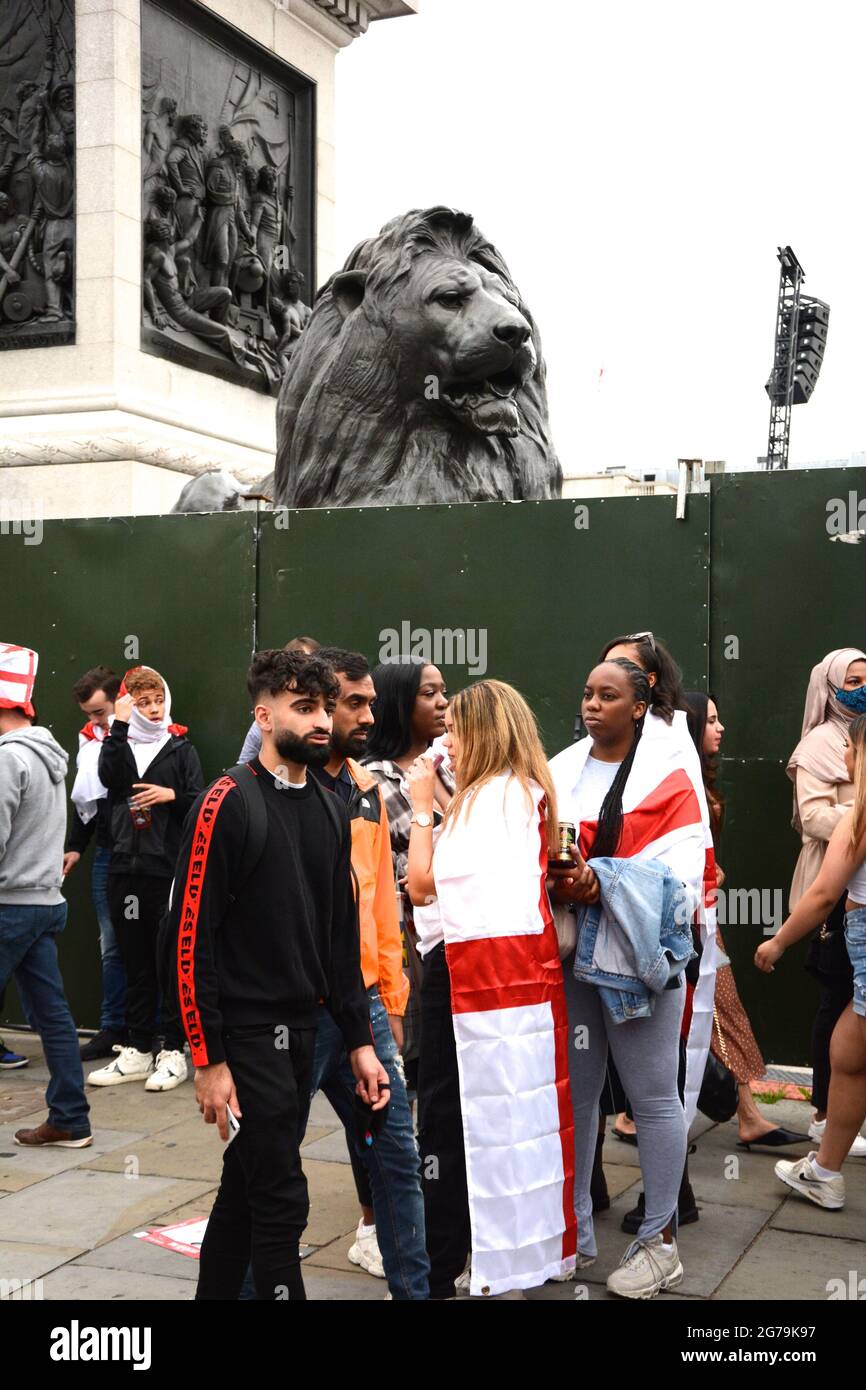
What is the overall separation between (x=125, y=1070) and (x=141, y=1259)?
245 cm

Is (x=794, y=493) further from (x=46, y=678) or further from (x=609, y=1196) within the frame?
(x=46, y=678)

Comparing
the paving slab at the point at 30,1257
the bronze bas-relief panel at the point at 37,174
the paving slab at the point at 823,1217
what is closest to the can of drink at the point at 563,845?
the paving slab at the point at 823,1217

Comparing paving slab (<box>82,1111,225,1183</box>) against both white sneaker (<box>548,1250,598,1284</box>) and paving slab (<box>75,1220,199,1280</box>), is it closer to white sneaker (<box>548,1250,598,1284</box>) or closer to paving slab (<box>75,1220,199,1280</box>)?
paving slab (<box>75,1220,199,1280</box>)

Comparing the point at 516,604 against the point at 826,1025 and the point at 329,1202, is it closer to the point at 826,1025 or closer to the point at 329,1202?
the point at 826,1025

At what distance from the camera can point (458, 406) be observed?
797cm

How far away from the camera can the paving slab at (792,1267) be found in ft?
14.6

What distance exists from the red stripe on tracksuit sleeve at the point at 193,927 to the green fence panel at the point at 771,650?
11.1 feet

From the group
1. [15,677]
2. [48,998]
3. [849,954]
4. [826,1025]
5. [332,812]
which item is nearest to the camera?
[332,812]

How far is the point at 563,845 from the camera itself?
4.20 meters

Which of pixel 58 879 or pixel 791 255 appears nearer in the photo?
pixel 58 879

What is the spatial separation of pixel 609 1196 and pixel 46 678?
423 cm

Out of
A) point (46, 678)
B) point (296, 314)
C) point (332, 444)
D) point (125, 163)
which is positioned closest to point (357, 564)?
point (332, 444)

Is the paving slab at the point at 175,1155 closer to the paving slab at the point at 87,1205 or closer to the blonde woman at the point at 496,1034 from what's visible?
the paving slab at the point at 87,1205

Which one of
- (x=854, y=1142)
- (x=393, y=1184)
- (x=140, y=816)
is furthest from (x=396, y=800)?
(x=140, y=816)
